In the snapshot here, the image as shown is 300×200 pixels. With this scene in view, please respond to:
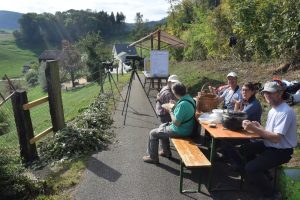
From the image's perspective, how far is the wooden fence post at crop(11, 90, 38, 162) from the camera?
7.03m

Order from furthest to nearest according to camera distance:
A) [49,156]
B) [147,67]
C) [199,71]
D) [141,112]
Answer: [199,71] < [147,67] < [141,112] < [49,156]

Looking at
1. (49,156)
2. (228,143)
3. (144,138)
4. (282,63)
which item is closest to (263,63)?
(282,63)

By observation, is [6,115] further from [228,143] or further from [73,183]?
[228,143]

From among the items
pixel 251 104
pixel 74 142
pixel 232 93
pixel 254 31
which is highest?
pixel 254 31

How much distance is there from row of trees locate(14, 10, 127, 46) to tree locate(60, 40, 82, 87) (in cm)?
6642

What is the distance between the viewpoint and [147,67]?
1517cm

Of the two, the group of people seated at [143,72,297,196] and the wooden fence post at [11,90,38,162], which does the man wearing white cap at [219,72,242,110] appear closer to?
the group of people seated at [143,72,297,196]

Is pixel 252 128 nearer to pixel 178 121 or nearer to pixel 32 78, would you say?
pixel 178 121

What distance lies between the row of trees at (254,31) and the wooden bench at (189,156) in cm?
736

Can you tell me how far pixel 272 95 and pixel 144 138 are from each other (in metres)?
4.48

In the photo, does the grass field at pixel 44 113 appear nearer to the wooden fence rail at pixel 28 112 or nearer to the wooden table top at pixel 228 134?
the wooden fence rail at pixel 28 112

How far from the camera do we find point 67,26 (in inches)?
5148

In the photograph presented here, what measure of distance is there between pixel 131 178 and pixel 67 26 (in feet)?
431

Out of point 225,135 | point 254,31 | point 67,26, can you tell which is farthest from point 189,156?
point 67,26
